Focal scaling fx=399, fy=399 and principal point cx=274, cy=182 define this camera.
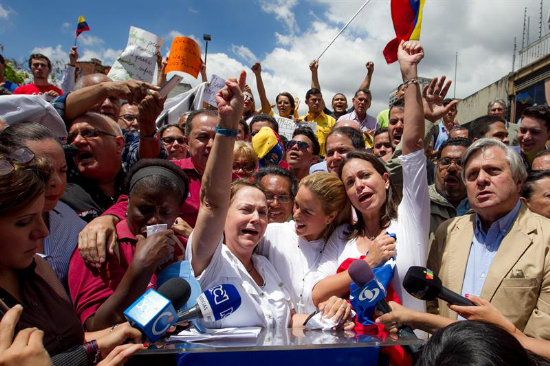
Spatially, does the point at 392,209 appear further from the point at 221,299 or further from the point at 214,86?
the point at 214,86

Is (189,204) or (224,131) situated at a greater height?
(224,131)

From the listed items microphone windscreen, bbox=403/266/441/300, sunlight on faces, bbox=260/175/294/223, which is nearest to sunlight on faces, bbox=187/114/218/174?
sunlight on faces, bbox=260/175/294/223

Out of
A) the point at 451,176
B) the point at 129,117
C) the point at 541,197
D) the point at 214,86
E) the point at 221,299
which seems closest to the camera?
the point at 221,299

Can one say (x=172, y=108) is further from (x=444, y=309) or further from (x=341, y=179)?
(x=444, y=309)

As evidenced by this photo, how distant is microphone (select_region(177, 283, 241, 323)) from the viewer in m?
1.75

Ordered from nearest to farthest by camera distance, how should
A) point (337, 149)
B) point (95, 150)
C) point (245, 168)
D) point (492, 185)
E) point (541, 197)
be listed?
point (492, 185) → point (95, 150) → point (541, 197) → point (245, 168) → point (337, 149)

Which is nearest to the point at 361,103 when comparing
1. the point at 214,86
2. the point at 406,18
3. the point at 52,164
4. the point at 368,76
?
the point at 368,76

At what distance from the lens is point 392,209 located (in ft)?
9.20

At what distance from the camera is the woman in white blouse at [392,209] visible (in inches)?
94.2

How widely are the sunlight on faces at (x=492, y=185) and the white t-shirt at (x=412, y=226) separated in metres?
0.34

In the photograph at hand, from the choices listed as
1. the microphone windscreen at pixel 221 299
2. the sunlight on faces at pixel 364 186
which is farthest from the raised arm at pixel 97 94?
the microphone windscreen at pixel 221 299

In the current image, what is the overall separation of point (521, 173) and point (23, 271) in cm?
282

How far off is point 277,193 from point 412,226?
1.21 metres

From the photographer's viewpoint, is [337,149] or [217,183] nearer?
[217,183]
